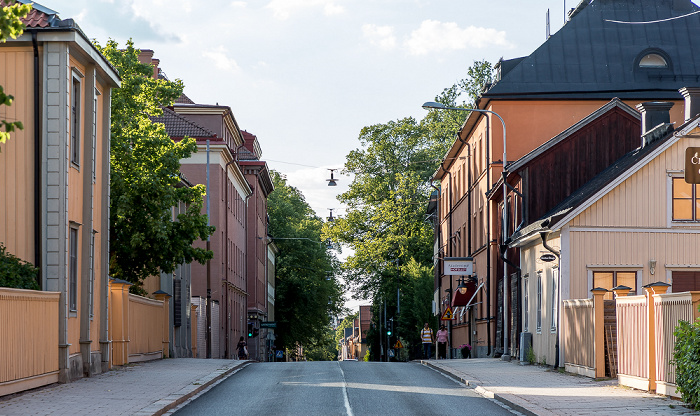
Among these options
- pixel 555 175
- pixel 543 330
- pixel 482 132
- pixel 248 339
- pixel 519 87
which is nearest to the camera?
pixel 543 330

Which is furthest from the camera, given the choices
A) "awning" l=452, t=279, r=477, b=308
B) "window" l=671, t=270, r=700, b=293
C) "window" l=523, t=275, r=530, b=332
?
"awning" l=452, t=279, r=477, b=308

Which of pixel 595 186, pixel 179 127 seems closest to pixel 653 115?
pixel 595 186

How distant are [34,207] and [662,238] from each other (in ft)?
49.5

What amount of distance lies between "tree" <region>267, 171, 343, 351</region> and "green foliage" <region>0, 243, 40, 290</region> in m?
58.1

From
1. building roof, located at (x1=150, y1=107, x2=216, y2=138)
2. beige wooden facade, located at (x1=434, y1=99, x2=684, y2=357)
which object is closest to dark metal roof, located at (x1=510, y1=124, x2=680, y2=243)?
beige wooden facade, located at (x1=434, y1=99, x2=684, y2=357)

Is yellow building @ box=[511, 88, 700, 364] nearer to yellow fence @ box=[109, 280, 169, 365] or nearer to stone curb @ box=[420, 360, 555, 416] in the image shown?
stone curb @ box=[420, 360, 555, 416]

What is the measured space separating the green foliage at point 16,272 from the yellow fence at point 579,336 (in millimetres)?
11119

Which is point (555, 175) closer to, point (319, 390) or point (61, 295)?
point (319, 390)

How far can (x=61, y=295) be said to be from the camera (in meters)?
19.5

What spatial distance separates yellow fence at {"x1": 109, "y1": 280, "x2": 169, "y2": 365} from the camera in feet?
82.8

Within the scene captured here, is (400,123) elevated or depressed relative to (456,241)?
elevated

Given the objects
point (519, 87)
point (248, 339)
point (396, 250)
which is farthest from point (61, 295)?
point (248, 339)

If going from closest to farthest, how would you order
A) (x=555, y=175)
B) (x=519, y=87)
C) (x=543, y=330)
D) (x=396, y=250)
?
(x=543, y=330)
(x=555, y=175)
(x=519, y=87)
(x=396, y=250)

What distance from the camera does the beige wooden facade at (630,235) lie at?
81.7ft
